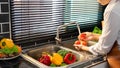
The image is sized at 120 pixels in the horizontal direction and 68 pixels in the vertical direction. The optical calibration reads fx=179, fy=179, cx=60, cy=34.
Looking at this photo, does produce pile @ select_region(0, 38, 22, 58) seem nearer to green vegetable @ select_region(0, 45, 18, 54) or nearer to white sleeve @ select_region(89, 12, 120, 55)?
green vegetable @ select_region(0, 45, 18, 54)

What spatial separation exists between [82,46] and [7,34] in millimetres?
646

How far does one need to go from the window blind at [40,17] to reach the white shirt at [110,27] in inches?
21.6

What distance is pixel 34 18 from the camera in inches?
61.5

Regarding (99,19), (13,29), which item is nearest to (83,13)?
(99,19)

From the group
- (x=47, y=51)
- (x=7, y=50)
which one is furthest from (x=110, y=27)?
(x=7, y=50)

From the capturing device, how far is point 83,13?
2.04 meters

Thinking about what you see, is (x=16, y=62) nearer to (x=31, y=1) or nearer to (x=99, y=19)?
(x=31, y=1)

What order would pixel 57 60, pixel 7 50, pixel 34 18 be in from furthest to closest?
1. pixel 34 18
2. pixel 57 60
3. pixel 7 50

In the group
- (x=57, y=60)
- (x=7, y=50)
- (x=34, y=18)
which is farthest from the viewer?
(x=34, y=18)

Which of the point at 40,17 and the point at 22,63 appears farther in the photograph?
the point at 40,17

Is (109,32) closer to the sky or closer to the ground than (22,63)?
closer to the sky

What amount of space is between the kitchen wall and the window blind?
0.04 metres

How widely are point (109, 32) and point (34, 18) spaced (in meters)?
0.66

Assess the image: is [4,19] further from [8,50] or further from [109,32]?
[109,32]
